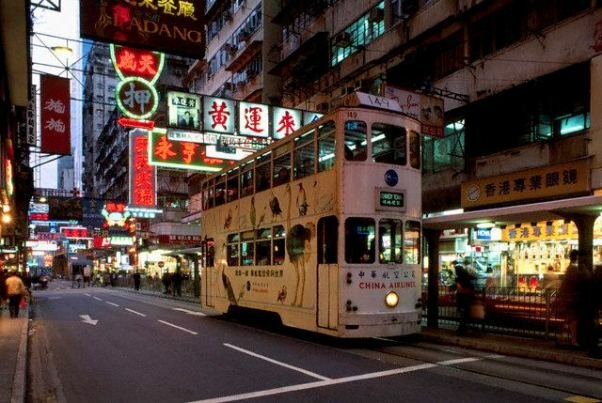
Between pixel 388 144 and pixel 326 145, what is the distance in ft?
4.28

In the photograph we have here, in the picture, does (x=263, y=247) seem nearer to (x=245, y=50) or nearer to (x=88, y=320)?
(x=88, y=320)

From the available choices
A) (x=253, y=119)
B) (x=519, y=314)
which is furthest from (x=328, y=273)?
(x=253, y=119)

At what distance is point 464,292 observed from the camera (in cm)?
1354

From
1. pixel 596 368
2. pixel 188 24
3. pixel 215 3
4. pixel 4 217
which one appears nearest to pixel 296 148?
pixel 188 24

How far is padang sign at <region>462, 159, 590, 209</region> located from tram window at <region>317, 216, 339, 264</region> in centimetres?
842

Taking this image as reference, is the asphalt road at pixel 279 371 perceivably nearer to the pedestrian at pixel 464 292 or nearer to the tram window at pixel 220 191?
the pedestrian at pixel 464 292

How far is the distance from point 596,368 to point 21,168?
94.5 feet

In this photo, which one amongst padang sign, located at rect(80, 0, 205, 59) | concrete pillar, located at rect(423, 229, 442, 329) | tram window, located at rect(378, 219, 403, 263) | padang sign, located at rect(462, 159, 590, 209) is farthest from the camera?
padang sign, located at rect(462, 159, 590, 209)

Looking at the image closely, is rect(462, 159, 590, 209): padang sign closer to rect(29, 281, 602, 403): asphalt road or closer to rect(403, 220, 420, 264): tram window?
rect(403, 220, 420, 264): tram window

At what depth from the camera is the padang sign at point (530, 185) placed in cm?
1677

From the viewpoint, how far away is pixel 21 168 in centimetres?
3073

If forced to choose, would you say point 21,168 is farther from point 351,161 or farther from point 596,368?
point 596,368

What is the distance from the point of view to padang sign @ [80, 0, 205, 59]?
566 inches

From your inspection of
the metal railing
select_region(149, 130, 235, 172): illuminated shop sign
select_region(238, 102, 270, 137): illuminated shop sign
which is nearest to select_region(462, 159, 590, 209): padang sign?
the metal railing
